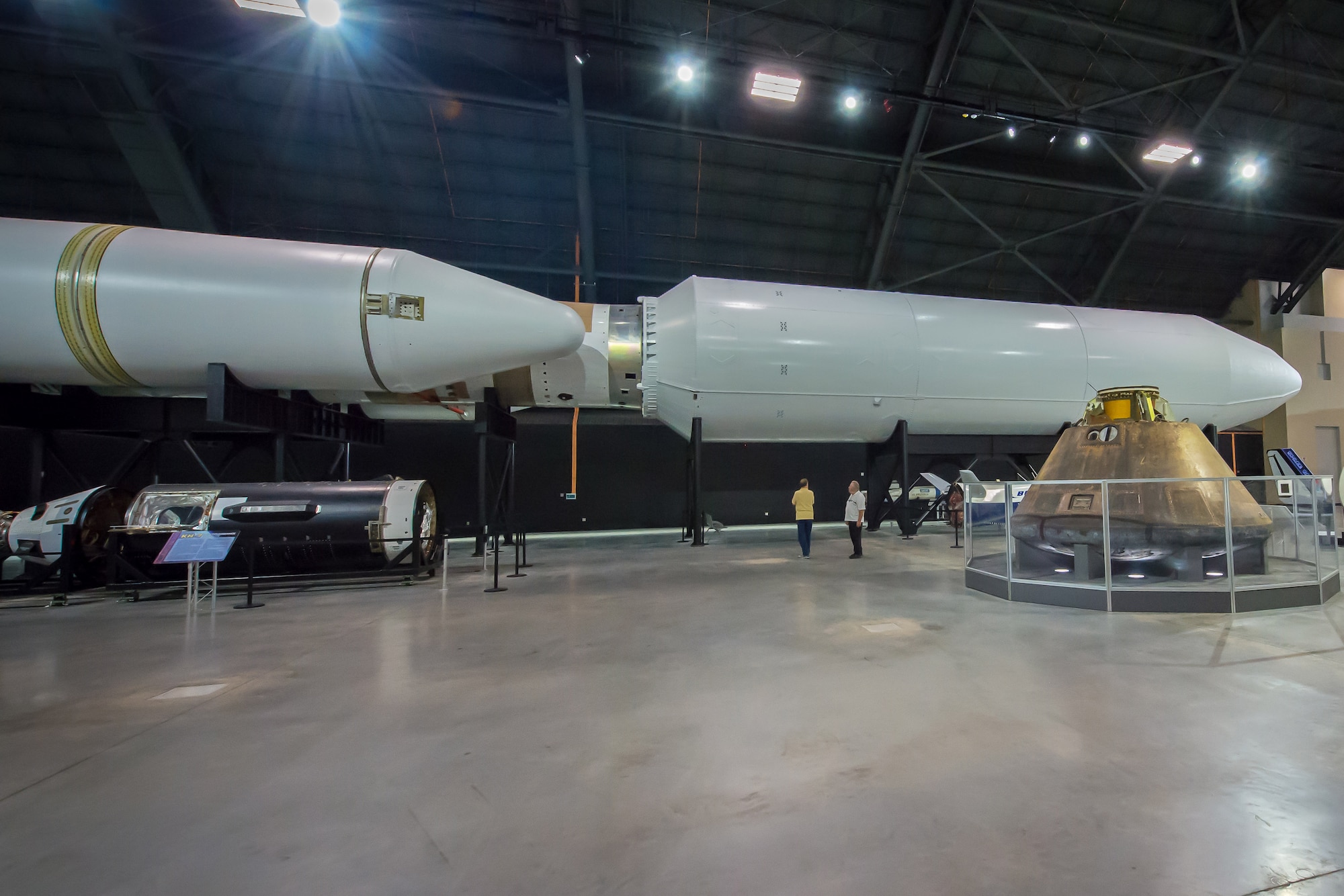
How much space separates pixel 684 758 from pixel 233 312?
6.34 m

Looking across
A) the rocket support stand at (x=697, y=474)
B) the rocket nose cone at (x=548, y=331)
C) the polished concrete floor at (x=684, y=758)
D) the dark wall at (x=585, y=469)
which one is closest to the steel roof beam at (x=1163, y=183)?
the dark wall at (x=585, y=469)

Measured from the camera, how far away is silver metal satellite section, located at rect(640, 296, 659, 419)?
24.5 feet

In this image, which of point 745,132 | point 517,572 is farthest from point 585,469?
point 745,132

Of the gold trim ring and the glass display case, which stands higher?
the gold trim ring

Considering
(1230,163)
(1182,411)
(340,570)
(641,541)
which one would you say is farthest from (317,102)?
(1230,163)

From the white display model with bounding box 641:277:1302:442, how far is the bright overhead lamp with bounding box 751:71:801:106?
3946 mm

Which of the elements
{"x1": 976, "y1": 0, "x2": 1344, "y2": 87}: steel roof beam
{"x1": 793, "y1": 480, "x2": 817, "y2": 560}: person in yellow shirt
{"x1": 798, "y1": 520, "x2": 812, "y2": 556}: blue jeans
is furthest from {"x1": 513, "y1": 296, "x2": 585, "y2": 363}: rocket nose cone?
{"x1": 976, "y1": 0, "x2": 1344, "y2": 87}: steel roof beam

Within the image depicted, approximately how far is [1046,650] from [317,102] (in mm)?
13112

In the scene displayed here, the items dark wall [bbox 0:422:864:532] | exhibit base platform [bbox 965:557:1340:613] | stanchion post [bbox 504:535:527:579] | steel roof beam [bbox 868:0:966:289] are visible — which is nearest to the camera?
exhibit base platform [bbox 965:557:1340:613]

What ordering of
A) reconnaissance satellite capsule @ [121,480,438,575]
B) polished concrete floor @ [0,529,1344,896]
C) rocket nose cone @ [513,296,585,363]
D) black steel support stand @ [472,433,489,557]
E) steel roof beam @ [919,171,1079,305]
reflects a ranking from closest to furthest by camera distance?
polished concrete floor @ [0,529,1344,896] → reconnaissance satellite capsule @ [121,480,438,575] → rocket nose cone @ [513,296,585,363] → black steel support stand @ [472,433,489,557] → steel roof beam @ [919,171,1079,305]

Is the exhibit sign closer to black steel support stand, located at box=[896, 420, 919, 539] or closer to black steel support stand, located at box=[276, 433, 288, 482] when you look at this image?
black steel support stand, located at box=[276, 433, 288, 482]

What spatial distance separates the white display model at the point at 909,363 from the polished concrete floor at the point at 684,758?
4.05m

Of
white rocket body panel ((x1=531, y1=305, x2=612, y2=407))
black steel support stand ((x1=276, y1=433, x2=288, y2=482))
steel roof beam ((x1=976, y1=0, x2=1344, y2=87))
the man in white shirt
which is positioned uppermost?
steel roof beam ((x1=976, y1=0, x2=1344, y2=87))

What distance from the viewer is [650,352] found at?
7.48 meters
